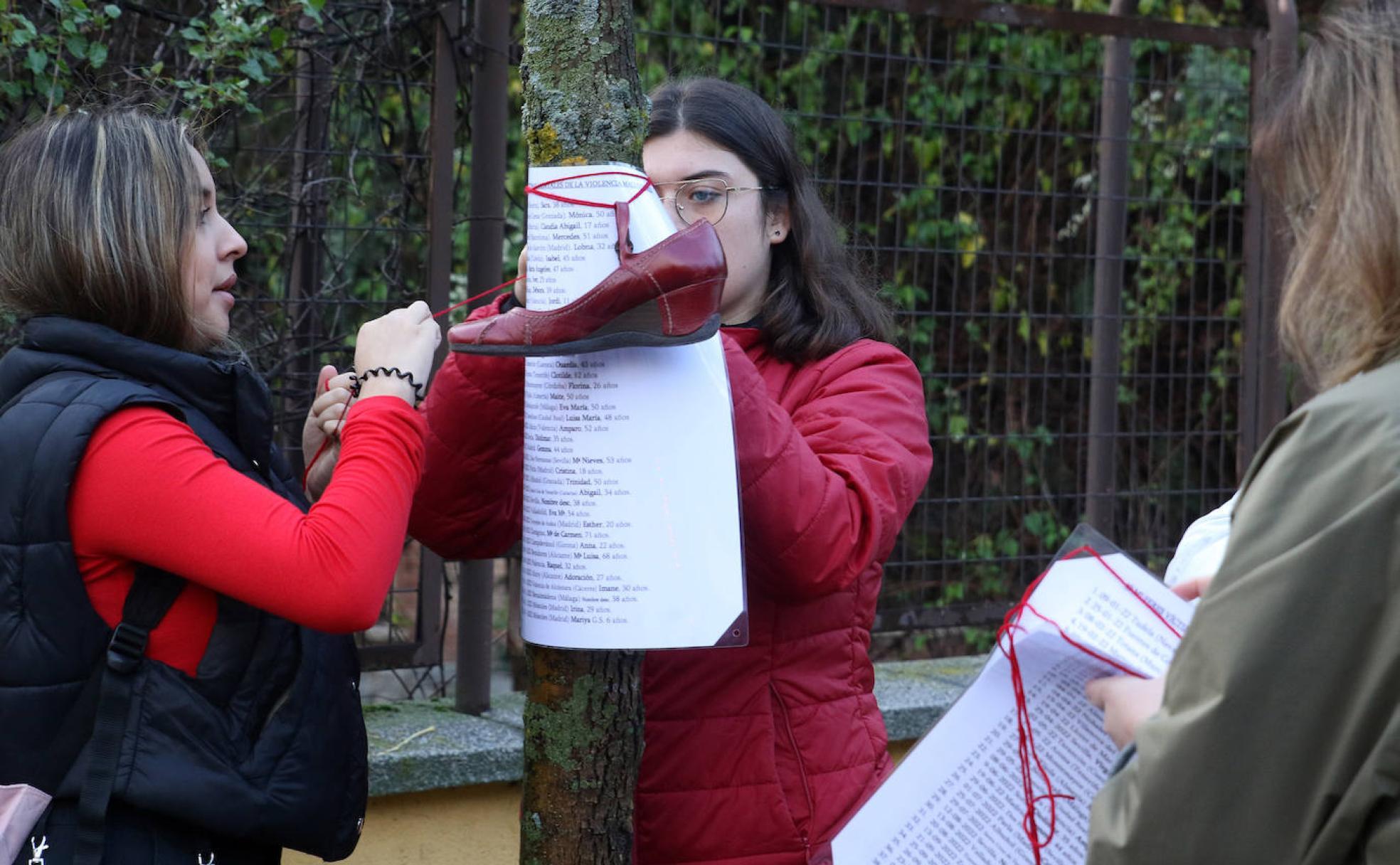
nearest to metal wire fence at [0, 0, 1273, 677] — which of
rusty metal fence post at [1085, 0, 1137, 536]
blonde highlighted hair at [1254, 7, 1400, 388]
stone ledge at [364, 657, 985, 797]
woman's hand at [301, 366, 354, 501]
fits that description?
rusty metal fence post at [1085, 0, 1137, 536]

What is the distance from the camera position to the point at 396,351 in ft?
6.44

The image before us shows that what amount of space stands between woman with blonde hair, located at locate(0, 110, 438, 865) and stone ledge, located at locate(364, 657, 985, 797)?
1.14 m

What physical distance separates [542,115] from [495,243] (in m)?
1.54

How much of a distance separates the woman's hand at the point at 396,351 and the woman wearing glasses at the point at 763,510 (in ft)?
0.18

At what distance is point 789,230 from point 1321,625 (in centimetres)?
133

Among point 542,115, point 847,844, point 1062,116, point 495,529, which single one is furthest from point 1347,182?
point 1062,116

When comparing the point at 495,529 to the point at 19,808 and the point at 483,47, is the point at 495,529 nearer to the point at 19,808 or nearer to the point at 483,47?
the point at 19,808

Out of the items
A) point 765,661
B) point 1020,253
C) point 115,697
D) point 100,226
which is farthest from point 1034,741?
point 1020,253

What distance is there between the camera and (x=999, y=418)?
14.9 ft

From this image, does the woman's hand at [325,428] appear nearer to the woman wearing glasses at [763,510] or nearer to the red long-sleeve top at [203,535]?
the woman wearing glasses at [763,510]

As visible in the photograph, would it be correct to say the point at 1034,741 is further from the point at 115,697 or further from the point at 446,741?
the point at 446,741

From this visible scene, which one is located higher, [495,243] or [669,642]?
[495,243]

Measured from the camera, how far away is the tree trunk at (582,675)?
1.86 metres

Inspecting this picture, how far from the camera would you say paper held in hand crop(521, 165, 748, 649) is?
5.59 ft
